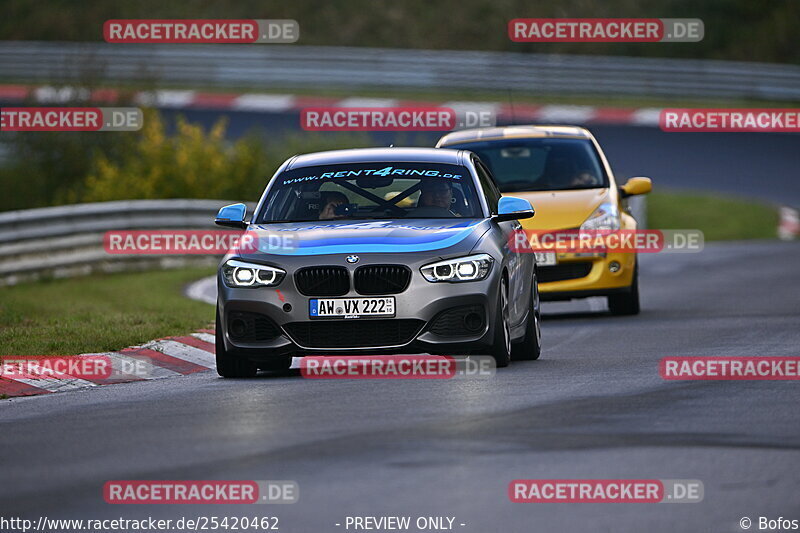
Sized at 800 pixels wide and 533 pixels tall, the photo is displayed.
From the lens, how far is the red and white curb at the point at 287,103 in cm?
3553

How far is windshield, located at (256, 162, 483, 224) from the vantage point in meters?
11.9

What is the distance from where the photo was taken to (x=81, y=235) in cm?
2408

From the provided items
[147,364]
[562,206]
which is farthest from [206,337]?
[562,206]

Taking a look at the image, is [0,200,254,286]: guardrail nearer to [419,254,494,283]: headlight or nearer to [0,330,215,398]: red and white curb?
[0,330,215,398]: red and white curb

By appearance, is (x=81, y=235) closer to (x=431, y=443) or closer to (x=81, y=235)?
(x=81, y=235)

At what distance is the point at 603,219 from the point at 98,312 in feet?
16.1

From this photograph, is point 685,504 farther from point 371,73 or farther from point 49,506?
point 371,73

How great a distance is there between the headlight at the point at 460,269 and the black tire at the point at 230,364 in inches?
56.6

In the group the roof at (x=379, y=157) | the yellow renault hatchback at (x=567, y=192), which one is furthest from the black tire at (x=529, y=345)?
the yellow renault hatchback at (x=567, y=192)

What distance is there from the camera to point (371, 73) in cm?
4309

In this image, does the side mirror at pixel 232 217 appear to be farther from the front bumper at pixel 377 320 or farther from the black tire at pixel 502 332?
the black tire at pixel 502 332

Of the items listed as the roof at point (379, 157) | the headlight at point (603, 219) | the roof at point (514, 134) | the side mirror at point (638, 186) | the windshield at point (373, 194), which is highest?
the roof at point (379, 157)

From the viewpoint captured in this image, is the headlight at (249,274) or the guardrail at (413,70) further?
the guardrail at (413,70)

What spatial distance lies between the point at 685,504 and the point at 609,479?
Result: 47 cm
